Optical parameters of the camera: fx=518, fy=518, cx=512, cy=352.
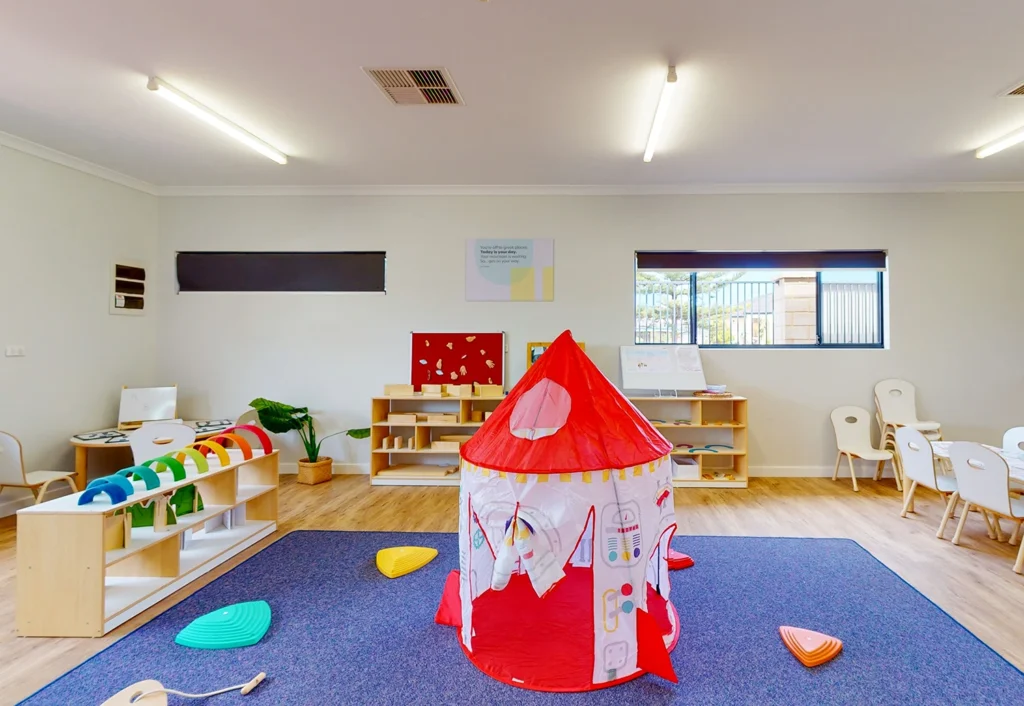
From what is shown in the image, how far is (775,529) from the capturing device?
12.9ft

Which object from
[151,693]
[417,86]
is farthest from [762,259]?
[151,693]

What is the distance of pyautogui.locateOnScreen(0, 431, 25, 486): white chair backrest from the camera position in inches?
151

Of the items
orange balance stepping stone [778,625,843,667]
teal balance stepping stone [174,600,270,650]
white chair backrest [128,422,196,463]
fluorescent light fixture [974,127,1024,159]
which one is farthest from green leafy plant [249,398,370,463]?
fluorescent light fixture [974,127,1024,159]

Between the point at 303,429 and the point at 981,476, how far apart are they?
A: 18.5ft

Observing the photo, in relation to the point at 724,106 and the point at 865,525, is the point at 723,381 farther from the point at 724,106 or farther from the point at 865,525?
the point at 724,106

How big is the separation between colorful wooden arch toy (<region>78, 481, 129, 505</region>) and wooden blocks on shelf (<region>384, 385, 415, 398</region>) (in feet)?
9.32

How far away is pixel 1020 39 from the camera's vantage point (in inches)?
112

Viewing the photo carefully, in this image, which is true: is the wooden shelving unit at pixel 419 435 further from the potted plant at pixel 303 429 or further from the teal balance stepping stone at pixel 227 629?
the teal balance stepping stone at pixel 227 629

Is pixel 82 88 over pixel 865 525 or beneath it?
over

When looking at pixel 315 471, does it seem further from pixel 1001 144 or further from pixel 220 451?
pixel 1001 144

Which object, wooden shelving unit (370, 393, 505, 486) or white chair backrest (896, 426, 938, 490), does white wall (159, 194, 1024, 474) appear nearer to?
wooden shelving unit (370, 393, 505, 486)

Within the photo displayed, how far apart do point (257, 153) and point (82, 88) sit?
1332 millimetres

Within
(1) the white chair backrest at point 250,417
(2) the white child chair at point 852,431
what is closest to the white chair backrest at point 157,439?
(1) the white chair backrest at point 250,417

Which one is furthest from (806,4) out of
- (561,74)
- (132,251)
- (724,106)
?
(132,251)
